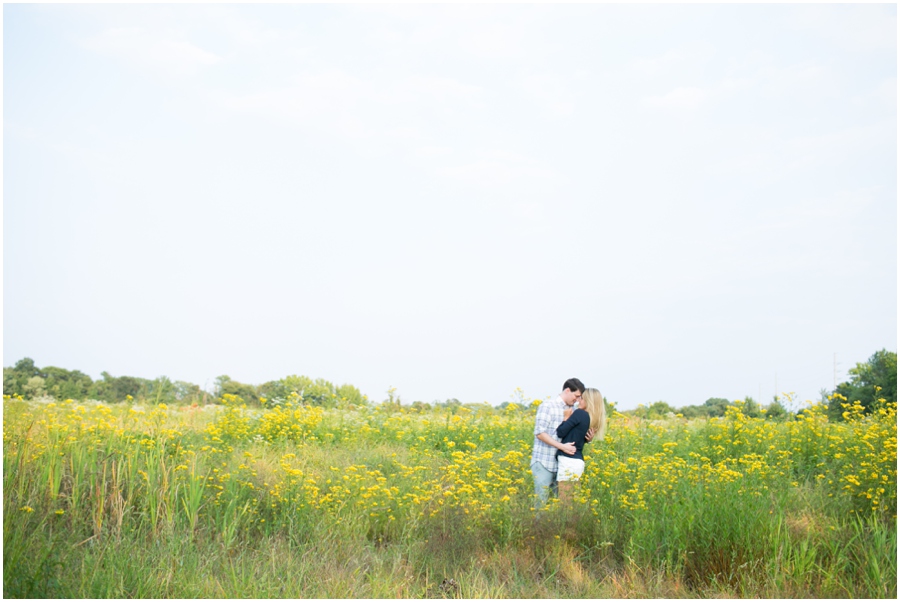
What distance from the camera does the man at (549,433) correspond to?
6.72m

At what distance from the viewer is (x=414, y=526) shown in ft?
18.0

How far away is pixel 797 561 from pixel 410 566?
109 inches

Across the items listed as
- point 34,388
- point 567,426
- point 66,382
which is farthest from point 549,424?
point 66,382

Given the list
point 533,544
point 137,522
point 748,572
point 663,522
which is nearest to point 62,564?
point 137,522

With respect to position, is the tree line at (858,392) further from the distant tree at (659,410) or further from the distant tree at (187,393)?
the distant tree at (187,393)

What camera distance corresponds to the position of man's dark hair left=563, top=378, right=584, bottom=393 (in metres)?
6.84

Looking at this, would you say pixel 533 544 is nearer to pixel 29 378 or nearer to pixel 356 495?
pixel 356 495

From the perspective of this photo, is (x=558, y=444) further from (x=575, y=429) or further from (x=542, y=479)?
(x=542, y=479)

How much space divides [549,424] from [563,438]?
20 centimetres

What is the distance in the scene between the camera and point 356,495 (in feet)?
20.1

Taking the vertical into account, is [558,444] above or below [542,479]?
above

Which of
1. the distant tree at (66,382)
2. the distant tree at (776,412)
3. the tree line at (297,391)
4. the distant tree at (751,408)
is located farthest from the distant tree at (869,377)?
the distant tree at (66,382)

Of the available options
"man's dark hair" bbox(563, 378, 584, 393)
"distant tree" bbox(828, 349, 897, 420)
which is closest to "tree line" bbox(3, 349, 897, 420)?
"distant tree" bbox(828, 349, 897, 420)

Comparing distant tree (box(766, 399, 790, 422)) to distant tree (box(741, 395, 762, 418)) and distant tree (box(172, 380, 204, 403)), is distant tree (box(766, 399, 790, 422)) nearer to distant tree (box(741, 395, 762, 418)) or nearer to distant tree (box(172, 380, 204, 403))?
distant tree (box(741, 395, 762, 418))
